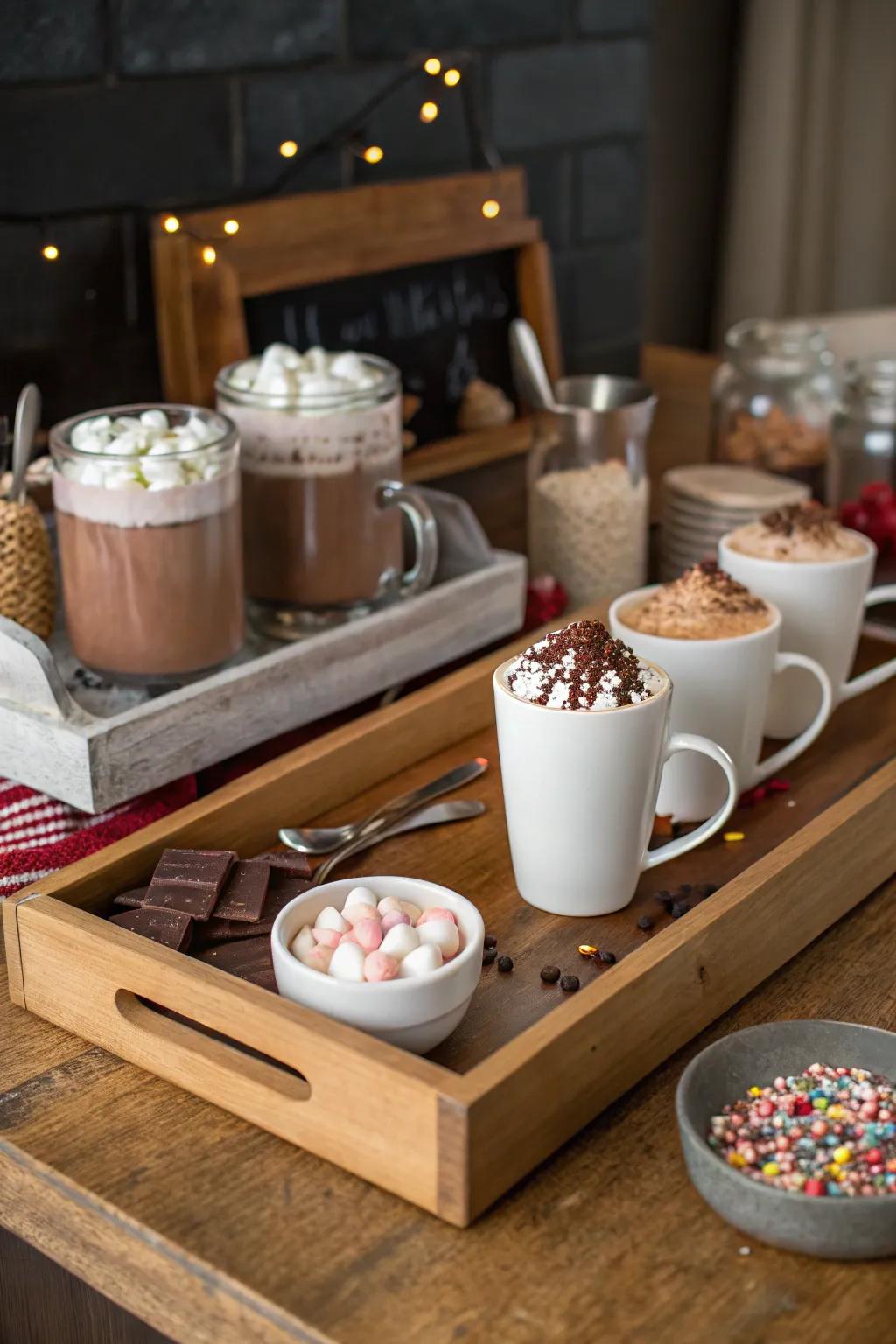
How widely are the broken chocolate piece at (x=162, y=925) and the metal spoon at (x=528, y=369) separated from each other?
30.5 inches

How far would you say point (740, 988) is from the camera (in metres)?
0.94

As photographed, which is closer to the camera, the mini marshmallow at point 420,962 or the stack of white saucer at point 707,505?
the mini marshmallow at point 420,962

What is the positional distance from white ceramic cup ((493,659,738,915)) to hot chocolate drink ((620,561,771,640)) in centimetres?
13

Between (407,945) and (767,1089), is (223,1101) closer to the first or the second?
(407,945)

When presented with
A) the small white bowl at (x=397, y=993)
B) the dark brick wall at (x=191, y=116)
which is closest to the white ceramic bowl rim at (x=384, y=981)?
the small white bowl at (x=397, y=993)

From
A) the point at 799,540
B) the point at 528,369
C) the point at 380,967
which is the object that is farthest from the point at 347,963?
the point at 528,369

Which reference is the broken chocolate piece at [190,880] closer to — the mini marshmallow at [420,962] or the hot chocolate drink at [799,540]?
the mini marshmallow at [420,962]

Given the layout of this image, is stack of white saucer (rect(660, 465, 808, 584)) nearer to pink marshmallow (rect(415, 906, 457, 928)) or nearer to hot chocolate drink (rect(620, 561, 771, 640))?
A: hot chocolate drink (rect(620, 561, 771, 640))

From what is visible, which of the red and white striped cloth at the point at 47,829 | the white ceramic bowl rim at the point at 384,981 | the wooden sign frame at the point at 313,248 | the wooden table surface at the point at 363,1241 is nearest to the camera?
the wooden table surface at the point at 363,1241

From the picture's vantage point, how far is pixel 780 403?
181 centimetres

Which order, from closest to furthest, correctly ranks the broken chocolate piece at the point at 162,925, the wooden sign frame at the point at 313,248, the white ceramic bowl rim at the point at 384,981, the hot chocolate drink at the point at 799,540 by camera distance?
the white ceramic bowl rim at the point at 384,981 < the broken chocolate piece at the point at 162,925 < the hot chocolate drink at the point at 799,540 < the wooden sign frame at the point at 313,248

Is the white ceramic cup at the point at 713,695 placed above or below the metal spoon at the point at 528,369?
below

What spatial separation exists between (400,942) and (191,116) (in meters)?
0.93

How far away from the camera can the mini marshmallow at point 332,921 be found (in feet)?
2.91
